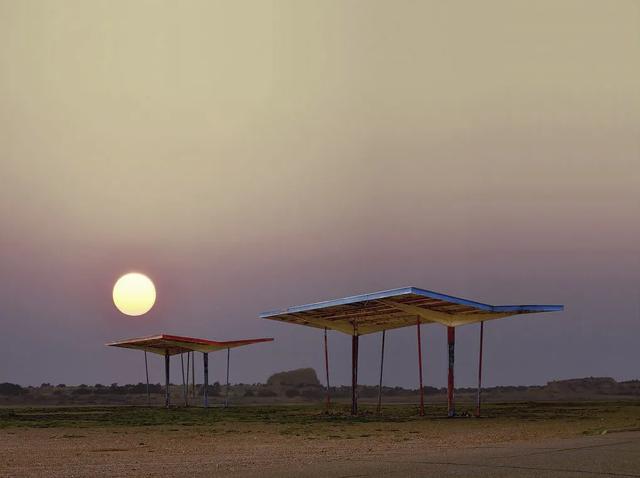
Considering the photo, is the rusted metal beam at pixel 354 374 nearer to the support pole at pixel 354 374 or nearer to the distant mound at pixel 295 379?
the support pole at pixel 354 374

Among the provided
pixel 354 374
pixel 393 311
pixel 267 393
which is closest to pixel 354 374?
pixel 354 374

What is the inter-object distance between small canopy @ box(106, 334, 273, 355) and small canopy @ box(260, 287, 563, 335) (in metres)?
13.2

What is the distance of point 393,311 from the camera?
118 feet

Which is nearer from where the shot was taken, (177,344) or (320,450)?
(320,450)

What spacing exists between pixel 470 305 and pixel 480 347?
13.7 ft

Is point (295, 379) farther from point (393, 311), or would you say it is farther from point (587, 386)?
point (393, 311)

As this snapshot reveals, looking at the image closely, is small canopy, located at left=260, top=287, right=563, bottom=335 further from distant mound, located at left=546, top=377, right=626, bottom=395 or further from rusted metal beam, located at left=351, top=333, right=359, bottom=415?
distant mound, located at left=546, top=377, right=626, bottom=395

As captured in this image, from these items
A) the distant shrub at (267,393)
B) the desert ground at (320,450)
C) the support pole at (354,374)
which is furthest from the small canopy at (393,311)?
the distant shrub at (267,393)

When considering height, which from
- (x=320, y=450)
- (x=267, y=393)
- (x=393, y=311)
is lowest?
(x=267, y=393)

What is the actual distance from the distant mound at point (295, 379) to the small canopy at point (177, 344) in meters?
60.4

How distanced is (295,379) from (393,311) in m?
89.9

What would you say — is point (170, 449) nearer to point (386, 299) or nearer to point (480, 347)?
point (386, 299)

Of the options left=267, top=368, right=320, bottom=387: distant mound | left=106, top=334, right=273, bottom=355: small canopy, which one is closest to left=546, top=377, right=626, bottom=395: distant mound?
left=267, top=368, right=320, bottom=387: distant mound

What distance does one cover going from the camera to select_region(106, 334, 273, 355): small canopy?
5272 cm
